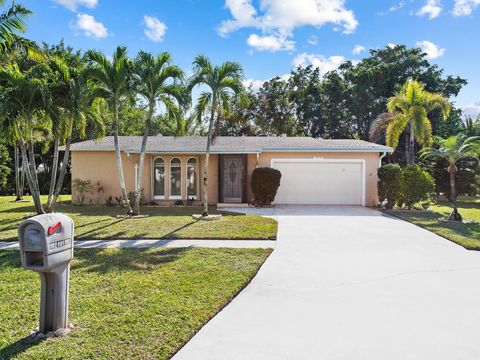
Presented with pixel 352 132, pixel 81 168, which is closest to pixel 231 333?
pixel 81 168

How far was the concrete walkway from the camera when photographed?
26.8 ft

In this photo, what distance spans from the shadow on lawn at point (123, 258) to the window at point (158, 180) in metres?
9.14

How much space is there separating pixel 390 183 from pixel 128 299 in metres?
13.1

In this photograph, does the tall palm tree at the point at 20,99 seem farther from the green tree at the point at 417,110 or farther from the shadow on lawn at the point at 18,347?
the green tree at the point at 417,110

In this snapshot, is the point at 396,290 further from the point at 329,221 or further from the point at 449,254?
the point at 329,221

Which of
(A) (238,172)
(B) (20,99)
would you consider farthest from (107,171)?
(B) (20,99)

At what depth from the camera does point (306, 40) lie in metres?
21.4

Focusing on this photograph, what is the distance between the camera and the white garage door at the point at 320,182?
1694 cm

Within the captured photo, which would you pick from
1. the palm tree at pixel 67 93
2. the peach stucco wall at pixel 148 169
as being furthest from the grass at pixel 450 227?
the palm tree at pixel 67 93

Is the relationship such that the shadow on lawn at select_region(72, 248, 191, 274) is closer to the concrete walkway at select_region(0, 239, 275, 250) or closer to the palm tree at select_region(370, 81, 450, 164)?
the concrete walkway at select_region(0, 239, 275, 250)

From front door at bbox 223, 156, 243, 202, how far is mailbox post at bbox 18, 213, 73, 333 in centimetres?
1305

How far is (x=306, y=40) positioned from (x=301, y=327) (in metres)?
20.3

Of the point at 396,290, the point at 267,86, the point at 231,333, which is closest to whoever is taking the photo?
the point at 231,333

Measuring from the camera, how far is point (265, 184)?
15.6 metres
